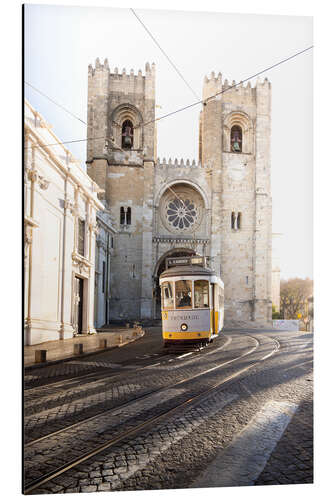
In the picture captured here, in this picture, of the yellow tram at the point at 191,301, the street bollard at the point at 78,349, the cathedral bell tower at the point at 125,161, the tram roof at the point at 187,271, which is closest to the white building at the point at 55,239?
the street bollard at the point at 78,349

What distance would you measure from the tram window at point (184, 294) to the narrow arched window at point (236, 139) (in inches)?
67.2

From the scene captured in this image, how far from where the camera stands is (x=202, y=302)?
18.3 feet

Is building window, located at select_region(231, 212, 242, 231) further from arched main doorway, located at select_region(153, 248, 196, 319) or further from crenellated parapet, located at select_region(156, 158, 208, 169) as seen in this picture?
crenellated parapet, located at select_region(156, 158, 208, 169)

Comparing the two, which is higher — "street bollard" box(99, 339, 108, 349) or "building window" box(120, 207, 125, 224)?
"building window" box(120, 207, 125, 224)

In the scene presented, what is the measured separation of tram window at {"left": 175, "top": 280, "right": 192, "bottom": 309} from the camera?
547 centimetres

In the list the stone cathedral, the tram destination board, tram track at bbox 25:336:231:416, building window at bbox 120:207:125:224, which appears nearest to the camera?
tram track at bbox 25:336:231:416

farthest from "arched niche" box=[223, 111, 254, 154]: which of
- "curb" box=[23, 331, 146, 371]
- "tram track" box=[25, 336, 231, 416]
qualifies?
"curb" box=[23, 331, 146, 371]

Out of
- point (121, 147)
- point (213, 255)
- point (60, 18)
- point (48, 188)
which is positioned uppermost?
point (60, 18)

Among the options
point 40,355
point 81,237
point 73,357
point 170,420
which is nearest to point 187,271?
point 81,237

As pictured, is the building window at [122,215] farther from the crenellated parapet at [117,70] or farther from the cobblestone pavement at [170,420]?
the crenellated parapet at [117,70]

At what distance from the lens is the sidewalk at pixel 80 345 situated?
372 centimetres

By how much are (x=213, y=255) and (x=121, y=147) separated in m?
1.70
